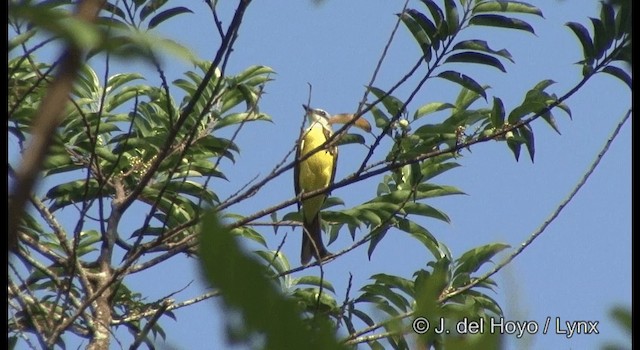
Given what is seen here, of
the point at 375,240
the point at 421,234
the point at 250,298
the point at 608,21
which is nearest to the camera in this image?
the point at 250,298

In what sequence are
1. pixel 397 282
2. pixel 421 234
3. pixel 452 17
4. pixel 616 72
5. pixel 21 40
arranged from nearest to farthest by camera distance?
1. pixel 21 40
2. pixel 616 72
3. pixel 452 17
4. pixel 397 282
5. pixel 421 234

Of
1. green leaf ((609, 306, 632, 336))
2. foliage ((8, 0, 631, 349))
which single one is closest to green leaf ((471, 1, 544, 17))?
foliage ((8, 0, 631, 349))

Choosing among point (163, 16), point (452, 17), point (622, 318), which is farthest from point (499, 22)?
point (622, 318)

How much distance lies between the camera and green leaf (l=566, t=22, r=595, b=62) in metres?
3.06

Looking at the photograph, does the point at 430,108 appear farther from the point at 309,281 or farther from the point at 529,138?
the point at 309,281

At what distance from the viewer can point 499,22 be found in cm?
322

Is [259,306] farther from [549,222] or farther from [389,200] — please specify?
[389,200]

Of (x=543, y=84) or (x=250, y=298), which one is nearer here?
(x=250, y=298)

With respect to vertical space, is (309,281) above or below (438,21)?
below

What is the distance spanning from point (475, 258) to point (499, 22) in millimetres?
882

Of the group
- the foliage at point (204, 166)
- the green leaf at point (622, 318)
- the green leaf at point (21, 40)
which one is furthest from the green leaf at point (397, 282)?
the green leaf at point (622, 318)

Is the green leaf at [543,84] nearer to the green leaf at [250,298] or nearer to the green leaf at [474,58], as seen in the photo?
the green leaf at [474,58]

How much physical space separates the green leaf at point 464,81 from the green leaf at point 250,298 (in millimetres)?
2886

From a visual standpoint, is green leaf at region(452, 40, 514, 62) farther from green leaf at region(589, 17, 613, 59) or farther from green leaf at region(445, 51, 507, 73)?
green leaf at region(589, 17, 613, 59)
